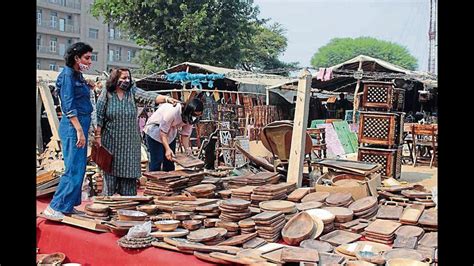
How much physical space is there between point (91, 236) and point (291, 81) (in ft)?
35.0

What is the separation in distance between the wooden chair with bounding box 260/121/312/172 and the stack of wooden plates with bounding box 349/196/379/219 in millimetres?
1428

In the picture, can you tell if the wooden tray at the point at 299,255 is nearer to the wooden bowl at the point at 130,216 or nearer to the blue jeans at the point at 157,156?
the wooden bowl at the point at 130,216

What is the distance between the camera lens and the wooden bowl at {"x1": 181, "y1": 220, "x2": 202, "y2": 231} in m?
3.38

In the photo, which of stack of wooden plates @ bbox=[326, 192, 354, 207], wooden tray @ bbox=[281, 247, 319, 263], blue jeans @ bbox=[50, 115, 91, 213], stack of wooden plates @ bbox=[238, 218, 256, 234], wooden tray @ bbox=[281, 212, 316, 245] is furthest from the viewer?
stack of wooden plates @ bbox=[326, 192, 354, 207]

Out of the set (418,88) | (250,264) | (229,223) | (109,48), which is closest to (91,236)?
(229,223)

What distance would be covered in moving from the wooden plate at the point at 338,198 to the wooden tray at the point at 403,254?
97 cm

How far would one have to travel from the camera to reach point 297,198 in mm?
4047

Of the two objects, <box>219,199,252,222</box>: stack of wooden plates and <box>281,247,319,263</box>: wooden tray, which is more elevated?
<box>219,199,252,222</box>: stack of wooden plates

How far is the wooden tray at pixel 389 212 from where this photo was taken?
11.9 ft

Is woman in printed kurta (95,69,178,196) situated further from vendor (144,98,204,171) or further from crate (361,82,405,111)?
crate (361,82,405,111)

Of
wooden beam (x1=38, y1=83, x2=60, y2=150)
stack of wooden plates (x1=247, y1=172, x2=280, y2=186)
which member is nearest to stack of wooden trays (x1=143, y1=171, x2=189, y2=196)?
stack of wooden plates (x1=247, y1=172, x2=280, y2=186)

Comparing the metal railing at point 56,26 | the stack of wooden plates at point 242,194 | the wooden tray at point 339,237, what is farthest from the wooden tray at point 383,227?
the metal railing at point 56,26

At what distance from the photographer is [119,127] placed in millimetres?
4211
